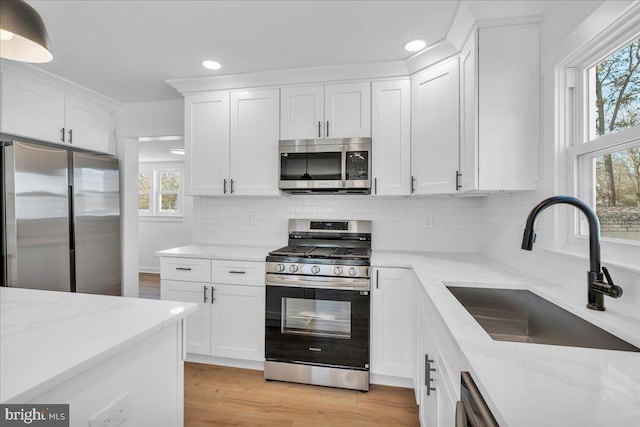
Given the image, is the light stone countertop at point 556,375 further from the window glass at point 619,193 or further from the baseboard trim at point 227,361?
the baseboard trim at point 227,361

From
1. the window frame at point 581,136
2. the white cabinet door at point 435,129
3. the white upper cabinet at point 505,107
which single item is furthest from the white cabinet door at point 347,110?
the window frame at point 581,136

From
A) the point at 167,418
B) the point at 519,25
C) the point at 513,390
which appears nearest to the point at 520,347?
the point at 513,390

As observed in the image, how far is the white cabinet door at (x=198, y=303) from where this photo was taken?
8.30ft

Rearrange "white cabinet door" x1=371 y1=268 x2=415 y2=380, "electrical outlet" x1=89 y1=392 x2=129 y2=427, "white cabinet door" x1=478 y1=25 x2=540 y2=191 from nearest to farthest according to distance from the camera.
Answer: "electrical outlet" x1=89 y1=392 x2=129 y2=427, "white cabinet door" x1=478 y1=25 x2=540 y2=191, "white cabinet door" x1=371 y1=268 x2=415 y2=380

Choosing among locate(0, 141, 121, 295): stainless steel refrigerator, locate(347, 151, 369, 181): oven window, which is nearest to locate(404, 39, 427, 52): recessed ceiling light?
locate(347, 151, 369, 181): oven window

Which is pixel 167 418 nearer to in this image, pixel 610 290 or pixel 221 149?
pixel 610 290

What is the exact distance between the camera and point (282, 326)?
235cm

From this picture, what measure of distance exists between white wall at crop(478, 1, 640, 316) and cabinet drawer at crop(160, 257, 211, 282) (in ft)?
7.36

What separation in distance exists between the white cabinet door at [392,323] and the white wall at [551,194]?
28.5 inches

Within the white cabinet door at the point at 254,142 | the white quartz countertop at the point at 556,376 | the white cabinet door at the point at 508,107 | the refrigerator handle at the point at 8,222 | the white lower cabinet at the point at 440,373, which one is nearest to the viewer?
the white quartz countertop at the point at 556,376

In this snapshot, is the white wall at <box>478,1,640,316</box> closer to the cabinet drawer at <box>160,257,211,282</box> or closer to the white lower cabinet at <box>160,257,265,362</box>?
the white lower cabinet at <box>160,257,265,362</box>

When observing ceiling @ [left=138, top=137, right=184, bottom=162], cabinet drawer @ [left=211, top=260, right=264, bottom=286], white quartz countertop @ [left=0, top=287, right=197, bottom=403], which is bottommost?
cabinet drawer @ [left=211, top=260, right=264, bottom=286]

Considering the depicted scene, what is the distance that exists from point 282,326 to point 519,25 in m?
2.47

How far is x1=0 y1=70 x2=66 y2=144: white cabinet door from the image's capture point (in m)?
2.40
